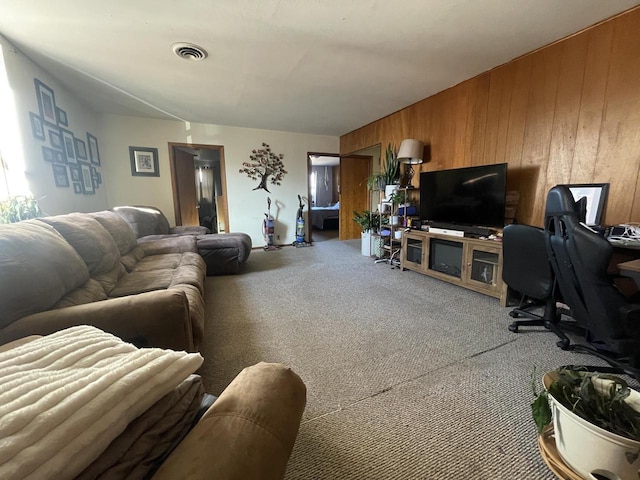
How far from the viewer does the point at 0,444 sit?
35cm

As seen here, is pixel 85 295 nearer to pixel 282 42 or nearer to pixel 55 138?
pixel 282 42

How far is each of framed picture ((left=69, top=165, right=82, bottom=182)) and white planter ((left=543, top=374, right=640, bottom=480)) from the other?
468 cm

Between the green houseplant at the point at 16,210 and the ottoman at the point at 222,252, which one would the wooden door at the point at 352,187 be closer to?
the ottoman at the point at 222,252

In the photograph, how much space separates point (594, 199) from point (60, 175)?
204 inches

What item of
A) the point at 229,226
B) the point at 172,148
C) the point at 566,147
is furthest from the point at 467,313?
the point at 172,148

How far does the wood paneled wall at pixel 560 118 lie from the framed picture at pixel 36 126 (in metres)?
4.40

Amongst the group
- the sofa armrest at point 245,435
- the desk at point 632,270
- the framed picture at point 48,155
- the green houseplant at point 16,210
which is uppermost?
the framed picture at point 48,155

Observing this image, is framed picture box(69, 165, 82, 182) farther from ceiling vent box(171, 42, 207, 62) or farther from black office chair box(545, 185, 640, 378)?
black office chair box(545, 185, 640, 378)

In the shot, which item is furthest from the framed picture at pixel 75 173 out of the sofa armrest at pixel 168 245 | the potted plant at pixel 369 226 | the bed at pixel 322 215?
the bed at pixel 322 215

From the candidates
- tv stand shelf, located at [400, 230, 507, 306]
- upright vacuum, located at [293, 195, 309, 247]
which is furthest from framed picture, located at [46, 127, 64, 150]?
tv stand shelf, located at [400, 230, 507, 306]

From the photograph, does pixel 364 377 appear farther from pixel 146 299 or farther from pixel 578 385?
pixel 146 299

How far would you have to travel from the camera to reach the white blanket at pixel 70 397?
36cm

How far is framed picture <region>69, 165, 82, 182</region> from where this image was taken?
3.26m

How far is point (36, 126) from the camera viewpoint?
2.61m
